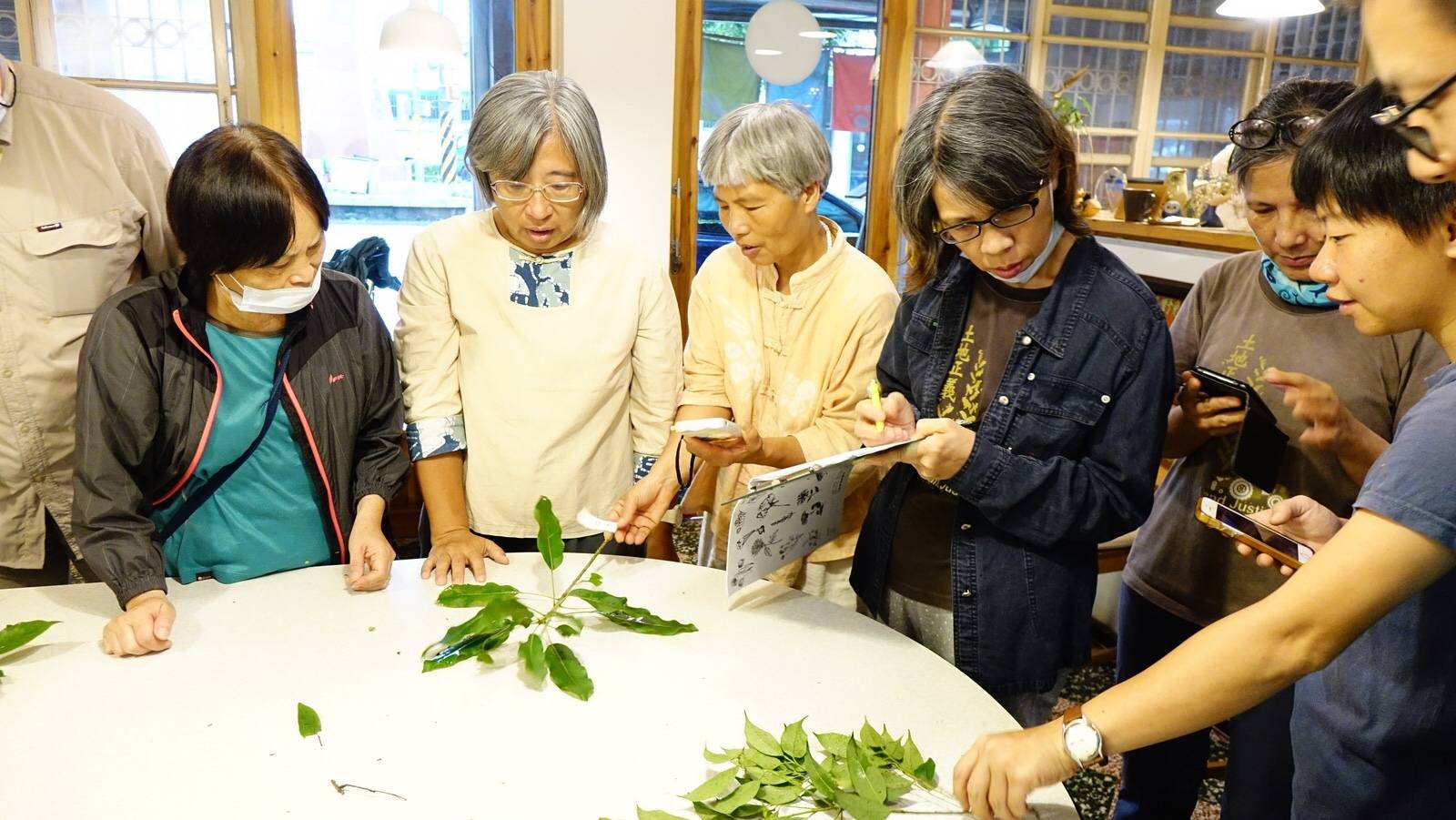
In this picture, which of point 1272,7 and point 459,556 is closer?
point 459,556

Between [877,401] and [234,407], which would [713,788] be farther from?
[234,407]

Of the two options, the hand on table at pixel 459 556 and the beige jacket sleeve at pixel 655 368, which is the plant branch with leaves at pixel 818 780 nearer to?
the hand on table at pixel 459 556

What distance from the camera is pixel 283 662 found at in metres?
1.38

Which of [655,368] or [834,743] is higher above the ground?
[655,368]

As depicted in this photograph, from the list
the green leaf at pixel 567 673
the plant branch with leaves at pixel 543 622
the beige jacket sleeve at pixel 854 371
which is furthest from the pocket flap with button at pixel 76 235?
the beige jacket sleeve at pixel 854 371

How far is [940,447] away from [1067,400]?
0.74 feet

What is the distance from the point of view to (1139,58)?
562 centimetres

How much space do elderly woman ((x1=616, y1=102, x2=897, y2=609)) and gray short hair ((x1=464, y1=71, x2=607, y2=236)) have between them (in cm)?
22

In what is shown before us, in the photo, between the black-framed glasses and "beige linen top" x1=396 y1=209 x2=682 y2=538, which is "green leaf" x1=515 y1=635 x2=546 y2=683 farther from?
the black-framed glasses

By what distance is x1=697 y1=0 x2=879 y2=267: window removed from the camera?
14.2 feet

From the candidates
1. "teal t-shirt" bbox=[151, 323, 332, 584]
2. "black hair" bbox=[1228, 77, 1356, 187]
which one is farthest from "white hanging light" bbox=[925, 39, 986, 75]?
"teal t-shirt" bbox=[151, 323, 332, 584]

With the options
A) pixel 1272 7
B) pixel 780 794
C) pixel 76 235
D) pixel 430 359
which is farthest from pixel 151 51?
pixel 1272 7

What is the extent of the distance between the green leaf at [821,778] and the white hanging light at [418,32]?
3.44 m

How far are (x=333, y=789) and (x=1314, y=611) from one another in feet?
3.41
